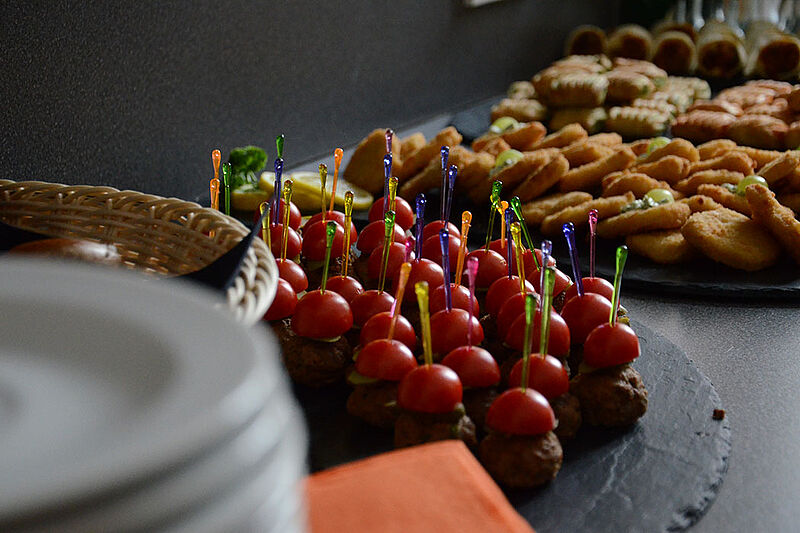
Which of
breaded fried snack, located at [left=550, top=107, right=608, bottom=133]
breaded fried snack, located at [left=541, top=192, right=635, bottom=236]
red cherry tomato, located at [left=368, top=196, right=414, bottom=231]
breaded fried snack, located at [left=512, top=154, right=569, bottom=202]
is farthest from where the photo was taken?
breaded fried snack, located at [left=550, top=107, right=608, bottom=133]

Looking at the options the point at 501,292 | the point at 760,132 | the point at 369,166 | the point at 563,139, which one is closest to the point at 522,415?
the point at 501,292

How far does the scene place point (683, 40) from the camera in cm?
297

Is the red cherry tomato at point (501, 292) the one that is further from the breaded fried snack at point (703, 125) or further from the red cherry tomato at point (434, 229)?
the breaded fried snack at point (703, 125)

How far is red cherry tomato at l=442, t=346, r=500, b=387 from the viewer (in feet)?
3.01

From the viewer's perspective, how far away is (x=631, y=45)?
9.80 feet

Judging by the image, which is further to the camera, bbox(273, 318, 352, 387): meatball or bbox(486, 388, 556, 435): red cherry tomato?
bbox(273, 318, 352, 387): meatball

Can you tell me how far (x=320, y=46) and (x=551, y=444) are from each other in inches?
55.6

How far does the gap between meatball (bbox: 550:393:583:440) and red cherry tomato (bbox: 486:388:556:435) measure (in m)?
0.07

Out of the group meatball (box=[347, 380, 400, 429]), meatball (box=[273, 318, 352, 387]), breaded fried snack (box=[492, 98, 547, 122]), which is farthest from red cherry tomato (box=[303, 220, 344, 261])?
breaded fried snack (box=[492, 98, 547, 122])

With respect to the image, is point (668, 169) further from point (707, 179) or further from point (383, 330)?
point (383, 330)

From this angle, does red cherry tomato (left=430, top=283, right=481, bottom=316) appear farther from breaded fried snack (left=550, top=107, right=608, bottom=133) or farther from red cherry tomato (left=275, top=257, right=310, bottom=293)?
breaded fried snack (left=550, top=107, right=608, bottom=133)

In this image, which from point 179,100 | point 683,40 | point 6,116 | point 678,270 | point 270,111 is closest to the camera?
point 6,116

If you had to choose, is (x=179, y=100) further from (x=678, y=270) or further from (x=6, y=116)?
(x=678, y=270)

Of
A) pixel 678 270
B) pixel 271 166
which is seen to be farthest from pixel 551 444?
pixel 271 166
